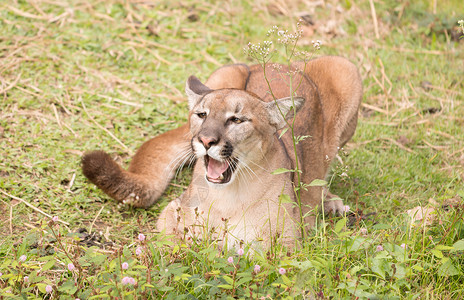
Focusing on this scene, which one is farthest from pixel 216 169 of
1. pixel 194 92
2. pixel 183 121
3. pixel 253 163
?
pixel 183 121

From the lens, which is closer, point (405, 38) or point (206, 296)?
point (206, 296)

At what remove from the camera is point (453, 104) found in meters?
6.60

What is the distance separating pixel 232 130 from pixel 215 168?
0.29 m

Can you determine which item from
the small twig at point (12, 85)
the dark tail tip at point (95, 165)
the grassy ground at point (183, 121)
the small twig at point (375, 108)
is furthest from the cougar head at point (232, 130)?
the small twig at point (375, 108)

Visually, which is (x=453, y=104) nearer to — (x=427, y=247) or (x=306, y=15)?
(x=306, y=15)

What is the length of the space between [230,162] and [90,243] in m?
1.34

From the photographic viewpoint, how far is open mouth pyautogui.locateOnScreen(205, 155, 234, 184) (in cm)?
387

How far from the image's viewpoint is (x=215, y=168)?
3885 mm

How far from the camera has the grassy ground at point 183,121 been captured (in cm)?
331

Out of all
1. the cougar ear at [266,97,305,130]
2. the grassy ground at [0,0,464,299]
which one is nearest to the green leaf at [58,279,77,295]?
the grassy ground at [0,0,464,299]

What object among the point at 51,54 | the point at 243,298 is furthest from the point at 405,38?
the point at 243,298

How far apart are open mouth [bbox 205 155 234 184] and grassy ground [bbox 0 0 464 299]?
0.48 meters

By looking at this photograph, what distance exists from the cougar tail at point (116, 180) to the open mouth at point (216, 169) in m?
0.99

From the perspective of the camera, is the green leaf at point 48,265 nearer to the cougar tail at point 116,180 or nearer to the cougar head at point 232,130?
the cougar head at point 232,130
